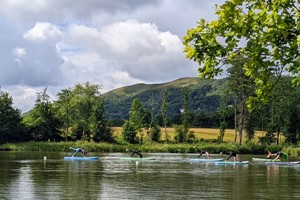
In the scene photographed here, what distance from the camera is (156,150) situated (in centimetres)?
8875

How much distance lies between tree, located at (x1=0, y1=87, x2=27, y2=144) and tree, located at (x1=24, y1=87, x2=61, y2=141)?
7.81ft

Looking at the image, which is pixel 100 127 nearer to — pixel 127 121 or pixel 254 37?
pixel 127 121

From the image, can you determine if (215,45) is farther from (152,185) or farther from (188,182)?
(188,182)

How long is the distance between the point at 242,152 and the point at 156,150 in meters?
15.9

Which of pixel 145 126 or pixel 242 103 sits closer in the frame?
pixel 242 103

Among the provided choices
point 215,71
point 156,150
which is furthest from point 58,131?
point 215,71

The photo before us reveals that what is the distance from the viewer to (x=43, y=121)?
102m

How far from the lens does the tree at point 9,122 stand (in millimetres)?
98250

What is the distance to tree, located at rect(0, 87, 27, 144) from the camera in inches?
3868

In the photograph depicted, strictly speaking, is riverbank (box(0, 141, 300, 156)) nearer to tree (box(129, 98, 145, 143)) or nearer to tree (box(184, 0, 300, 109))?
tree (box(129, 98, 145, 143))

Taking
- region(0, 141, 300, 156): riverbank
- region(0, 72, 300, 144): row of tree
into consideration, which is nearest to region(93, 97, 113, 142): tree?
region(0, 72, 300, 144): row of tree

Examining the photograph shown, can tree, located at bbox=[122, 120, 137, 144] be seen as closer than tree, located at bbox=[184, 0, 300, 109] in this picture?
No

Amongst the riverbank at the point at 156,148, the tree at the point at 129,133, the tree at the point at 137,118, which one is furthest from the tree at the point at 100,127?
the riverbank at the point at 156,148

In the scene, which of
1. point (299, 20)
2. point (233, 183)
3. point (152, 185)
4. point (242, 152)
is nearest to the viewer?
point (299, 20)
